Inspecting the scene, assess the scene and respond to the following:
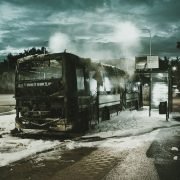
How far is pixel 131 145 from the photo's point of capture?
10805 millimetres

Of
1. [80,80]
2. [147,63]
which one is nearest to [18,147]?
[80,80]

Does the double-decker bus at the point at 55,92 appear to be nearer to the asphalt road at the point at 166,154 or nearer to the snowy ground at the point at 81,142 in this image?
the snowy ground at the point at 81,142

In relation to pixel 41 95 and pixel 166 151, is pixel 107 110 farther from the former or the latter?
pixel 166 151

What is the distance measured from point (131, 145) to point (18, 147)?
364 centimetres

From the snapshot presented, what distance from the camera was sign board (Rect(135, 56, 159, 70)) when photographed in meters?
22.2

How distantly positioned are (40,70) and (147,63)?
10743 mm

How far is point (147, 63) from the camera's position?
72.4ft

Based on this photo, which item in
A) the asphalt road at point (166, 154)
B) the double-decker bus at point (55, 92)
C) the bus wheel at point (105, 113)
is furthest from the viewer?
the bus wheel at point (105, 113)

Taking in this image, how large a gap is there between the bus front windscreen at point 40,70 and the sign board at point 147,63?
421 inches

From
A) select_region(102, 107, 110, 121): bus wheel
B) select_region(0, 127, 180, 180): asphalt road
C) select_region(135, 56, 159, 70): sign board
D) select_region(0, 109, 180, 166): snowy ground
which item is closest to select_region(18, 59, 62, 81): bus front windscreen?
select_region(0, 109, 180, 166): snowy ground

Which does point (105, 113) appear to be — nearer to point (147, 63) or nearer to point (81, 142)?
point (81, 142)

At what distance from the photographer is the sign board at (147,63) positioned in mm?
22250

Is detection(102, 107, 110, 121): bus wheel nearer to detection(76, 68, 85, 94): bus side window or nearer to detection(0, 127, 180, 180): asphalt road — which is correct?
detection(76, 68, 85, 94): bus side window

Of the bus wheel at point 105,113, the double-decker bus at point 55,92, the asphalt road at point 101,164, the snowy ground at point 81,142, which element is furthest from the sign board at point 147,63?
the asphalt road at point 101,164
